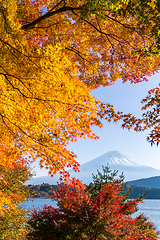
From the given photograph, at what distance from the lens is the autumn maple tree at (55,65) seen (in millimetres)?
2795

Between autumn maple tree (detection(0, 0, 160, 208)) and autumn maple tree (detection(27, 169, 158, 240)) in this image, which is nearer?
autumn maple tree (detection(0, 0, 160, 208))

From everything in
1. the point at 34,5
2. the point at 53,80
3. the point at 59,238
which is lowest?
the point at 59,238

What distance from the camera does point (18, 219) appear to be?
9.09 metres

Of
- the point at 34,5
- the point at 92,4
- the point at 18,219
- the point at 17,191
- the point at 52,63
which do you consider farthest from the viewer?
the point at 17,191

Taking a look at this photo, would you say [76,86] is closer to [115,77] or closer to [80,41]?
[80,41]

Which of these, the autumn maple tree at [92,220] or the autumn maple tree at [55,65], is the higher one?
the autumn maple tree at [55,65]

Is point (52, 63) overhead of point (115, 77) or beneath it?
beneath

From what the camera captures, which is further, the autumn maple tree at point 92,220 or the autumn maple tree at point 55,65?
the autumn maple tree at point 92,220

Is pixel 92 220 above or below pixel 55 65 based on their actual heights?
below

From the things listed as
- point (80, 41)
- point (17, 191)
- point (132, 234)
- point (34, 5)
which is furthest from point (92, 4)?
point (17, 191)

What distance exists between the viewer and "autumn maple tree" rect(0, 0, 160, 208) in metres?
2.79

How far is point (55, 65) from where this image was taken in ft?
11.3

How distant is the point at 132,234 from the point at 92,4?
513 centimetres

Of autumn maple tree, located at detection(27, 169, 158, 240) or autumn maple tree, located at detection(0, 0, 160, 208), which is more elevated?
autumn maple tree, located at detection(0, 0, 160, 208)
